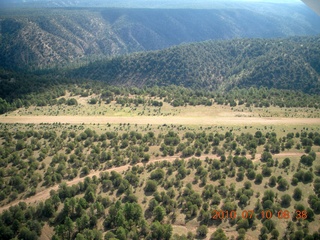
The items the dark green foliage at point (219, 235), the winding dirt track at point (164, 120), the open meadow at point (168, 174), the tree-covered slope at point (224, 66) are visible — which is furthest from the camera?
the tree-covered slope at point (224, 66)

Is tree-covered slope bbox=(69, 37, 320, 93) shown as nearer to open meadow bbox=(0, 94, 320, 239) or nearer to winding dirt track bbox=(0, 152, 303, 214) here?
open meadow bbox=(0, 94, 320, 239)

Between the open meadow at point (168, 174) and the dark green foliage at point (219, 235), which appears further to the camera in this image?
the open meadow at point (168, 174)

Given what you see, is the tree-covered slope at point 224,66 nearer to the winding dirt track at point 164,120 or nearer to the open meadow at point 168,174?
the winding dirt track at point 164,120

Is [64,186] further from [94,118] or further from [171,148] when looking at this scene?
[94,118]

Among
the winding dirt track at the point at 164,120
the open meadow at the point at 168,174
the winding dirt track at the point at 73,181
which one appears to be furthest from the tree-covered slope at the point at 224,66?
the winding dirt track at the point at 73,181

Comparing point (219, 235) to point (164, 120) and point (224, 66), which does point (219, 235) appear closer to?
point (164, 120)

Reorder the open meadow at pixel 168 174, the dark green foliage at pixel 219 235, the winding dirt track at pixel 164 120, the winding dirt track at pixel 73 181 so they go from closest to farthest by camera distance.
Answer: the dark green foliage at pixel 219 235 < the open meadow at pixel 168 174 < the winding dirt track at pixel 73 181 < the winding dirt track at pixel 164 120

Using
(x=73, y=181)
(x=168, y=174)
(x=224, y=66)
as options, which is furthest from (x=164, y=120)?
(x=224, y=66)
